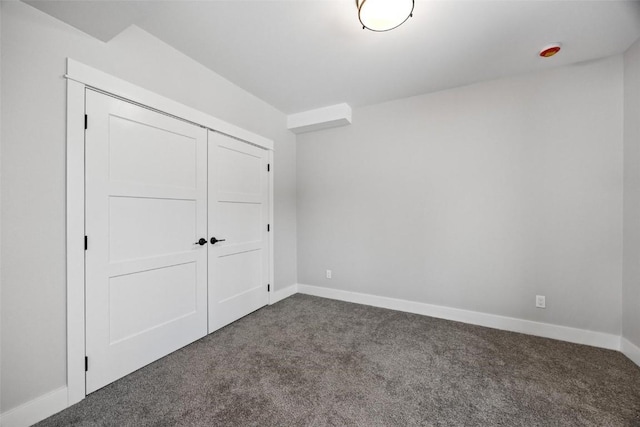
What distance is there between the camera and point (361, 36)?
2143mm

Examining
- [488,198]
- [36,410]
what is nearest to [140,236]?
[36,410]

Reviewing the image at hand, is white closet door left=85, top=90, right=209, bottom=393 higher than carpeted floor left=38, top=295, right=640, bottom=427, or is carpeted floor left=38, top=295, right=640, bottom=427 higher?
Answer: white closet door left=85, top=90, right=209, bottom=393

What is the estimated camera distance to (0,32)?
4.66 feet

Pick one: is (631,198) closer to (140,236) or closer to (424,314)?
(424,314)

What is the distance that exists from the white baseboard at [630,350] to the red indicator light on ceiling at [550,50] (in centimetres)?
260

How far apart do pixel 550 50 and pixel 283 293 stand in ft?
13.0

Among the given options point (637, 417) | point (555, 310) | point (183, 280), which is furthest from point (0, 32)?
point (555, 310)

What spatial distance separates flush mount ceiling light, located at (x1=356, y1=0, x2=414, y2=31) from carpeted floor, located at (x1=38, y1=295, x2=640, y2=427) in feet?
8.45

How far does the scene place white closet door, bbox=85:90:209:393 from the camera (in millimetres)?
1812

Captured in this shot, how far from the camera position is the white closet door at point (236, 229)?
107 inches

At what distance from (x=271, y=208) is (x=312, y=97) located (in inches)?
60.7

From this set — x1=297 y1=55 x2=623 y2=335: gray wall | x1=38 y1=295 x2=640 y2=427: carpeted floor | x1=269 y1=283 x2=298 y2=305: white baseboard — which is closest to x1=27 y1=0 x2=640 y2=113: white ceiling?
x1=297 y1=55 x2=623 y2=335: gray wall

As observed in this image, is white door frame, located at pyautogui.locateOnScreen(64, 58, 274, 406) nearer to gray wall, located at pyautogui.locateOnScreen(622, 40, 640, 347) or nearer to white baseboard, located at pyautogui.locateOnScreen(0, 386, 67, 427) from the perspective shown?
white baseboard, located at pyautogui.locateOnScreen(0, 386, 67, 427)

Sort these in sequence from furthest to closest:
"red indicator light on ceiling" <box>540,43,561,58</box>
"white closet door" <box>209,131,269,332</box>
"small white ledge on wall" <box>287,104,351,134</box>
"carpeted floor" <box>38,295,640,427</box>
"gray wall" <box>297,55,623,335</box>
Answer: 1. "small white ledge on wall" <box>287,104,351,134</box>
2. "white closet door" <box>209,131,269,332</box>
3. "gray wall" <box>297,55,623,335</box>
4. "red indicator light on ceiling" <box>540,43,561,58</box>
5. "carpeted floor" <box>38,295,640,427</box>
